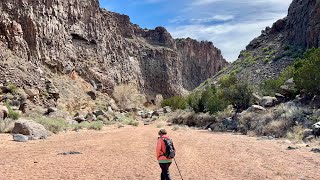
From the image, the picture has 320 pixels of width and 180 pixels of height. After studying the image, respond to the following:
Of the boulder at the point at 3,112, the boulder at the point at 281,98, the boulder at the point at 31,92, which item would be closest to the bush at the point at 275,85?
the boulder at the point at 281,98

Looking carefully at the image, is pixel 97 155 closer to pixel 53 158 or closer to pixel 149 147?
pixel 53 158

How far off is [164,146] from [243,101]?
24704 millimetres

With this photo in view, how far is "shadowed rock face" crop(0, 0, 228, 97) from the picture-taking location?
142 feet

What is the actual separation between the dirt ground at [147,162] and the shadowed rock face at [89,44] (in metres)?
28.8

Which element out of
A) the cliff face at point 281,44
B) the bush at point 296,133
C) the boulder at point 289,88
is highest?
the cliff face at point 281,44

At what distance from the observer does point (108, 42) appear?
68.6m

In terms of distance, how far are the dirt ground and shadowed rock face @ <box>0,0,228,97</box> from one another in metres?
28.8

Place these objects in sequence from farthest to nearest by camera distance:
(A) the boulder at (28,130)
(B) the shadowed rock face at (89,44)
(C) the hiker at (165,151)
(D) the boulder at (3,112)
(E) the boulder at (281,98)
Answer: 1. (B) the shadowed rock face at (89,44)
2. (E) the boulder at (281,98)
3. (D) the boulder at (3,112)
4. (A) the boulder at (28,130)
5. (C) the hiker at (165,151)

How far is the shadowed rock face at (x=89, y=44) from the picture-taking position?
43.4m

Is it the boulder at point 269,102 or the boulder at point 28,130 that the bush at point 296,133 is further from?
the boulder at point 28,130

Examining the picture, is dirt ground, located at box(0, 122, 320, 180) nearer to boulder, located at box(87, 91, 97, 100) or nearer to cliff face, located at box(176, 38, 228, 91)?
boulder, located at box(87, 91, 97, 100)

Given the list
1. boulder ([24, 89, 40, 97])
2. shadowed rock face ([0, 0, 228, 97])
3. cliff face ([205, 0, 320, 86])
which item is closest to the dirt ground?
boulder ([24, 89, 40, 97])

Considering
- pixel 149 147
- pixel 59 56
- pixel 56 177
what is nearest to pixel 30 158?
pixel 56 177

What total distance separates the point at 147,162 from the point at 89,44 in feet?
166
